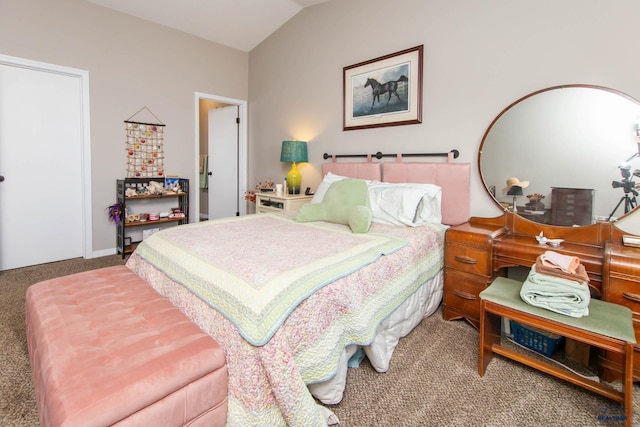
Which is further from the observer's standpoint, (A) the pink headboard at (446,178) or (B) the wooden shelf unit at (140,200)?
(B) the wooden shelf unit at (140,200)

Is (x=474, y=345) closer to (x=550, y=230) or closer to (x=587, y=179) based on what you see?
(x=550, y=230)

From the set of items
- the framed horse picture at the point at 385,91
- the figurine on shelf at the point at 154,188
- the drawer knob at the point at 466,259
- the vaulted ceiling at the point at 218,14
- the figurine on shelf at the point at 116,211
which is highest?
the vaulted ceiling at the point at 218,14

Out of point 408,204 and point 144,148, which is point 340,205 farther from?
point 144,148

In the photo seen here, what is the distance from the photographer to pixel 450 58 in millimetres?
2688

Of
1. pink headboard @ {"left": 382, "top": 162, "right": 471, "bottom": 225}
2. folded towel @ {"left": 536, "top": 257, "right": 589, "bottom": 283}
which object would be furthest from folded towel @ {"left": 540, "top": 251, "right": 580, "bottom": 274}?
pink headboard @ {"left": 382, "top": 162, "right": 471, "bottom": 225}

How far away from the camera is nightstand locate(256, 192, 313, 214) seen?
12.1ft

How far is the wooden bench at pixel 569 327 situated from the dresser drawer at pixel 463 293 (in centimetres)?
28

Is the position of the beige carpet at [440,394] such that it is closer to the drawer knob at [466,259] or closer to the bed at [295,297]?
the bed at [295,297]

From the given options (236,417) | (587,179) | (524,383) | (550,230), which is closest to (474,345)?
(524,383)

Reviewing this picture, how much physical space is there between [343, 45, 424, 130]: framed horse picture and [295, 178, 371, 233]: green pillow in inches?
36.2

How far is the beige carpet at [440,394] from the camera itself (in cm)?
142

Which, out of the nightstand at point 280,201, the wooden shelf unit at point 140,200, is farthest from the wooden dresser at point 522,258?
the wooden shelf unit at point 140,200

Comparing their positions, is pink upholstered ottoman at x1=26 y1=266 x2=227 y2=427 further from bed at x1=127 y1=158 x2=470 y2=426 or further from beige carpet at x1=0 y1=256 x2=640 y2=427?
beige carpet at x1=0 y1=256 x2=640 y2=427

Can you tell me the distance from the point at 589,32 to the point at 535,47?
0.29 meters
